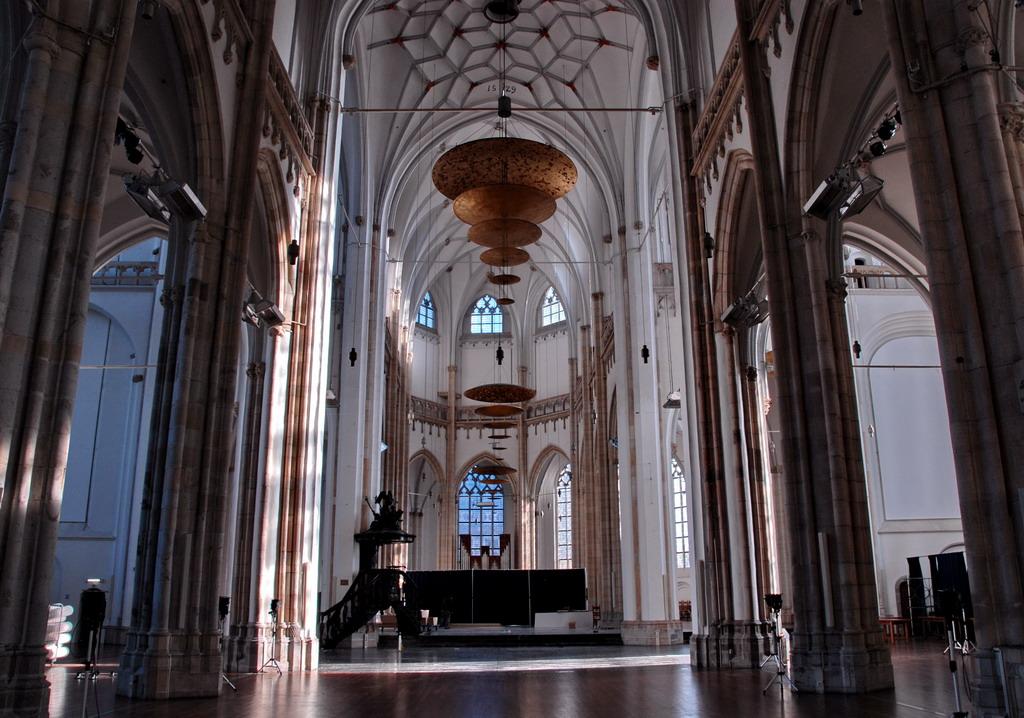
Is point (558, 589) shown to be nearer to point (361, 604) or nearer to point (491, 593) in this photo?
point (491, 593)

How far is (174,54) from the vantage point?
10578 millimetres

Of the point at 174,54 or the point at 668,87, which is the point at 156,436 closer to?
the point at 174,54

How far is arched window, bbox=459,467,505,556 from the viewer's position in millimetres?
40688

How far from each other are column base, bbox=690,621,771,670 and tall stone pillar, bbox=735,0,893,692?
3658mm

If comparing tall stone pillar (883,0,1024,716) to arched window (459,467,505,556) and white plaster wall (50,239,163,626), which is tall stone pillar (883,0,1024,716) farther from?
arched window (459,467,505,556)

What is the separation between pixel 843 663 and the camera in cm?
959

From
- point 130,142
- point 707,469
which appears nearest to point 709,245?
point 707,469

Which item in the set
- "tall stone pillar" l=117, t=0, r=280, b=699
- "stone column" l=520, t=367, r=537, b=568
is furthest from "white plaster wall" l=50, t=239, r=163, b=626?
"stone column" l=520, t=367, r=537, b=568

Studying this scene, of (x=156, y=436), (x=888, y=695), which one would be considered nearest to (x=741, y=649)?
(x=888, y=695)

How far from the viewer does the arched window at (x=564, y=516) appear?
129ft

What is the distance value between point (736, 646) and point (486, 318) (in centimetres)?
2948

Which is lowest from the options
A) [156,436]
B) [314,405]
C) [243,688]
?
[243,688]

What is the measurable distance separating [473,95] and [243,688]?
20408 mm

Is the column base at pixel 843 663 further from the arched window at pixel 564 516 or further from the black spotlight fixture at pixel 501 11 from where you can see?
the arched window at pixel 564 516
